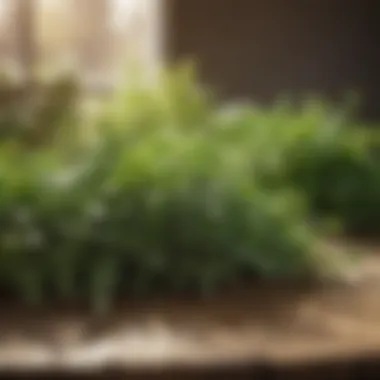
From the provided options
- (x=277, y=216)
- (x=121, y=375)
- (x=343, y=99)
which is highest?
(x=343, y=99)

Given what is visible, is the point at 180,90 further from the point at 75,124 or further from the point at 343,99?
the point at 343,99

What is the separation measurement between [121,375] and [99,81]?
3.87ft

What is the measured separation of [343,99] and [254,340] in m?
1.22

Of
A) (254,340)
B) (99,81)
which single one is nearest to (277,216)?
(254,340)

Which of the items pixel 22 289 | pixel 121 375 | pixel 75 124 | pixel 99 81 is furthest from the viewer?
pixel 99 81

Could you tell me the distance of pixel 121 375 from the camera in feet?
1.77

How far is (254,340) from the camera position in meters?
0.59

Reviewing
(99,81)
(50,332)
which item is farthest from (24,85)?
(99,81)

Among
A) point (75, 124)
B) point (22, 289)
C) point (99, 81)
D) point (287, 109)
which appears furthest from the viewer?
point (99, 81)

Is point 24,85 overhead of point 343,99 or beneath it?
beneath

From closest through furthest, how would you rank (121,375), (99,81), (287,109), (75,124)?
1. (121,375)
2. (75,124)
3. (287,109)
4. (99,81)

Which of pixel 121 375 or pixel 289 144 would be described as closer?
pixel 121 375

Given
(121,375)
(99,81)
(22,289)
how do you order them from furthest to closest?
(99,81)
(22,289)
(121,375)

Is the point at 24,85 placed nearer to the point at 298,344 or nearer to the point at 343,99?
the point at 298,344
